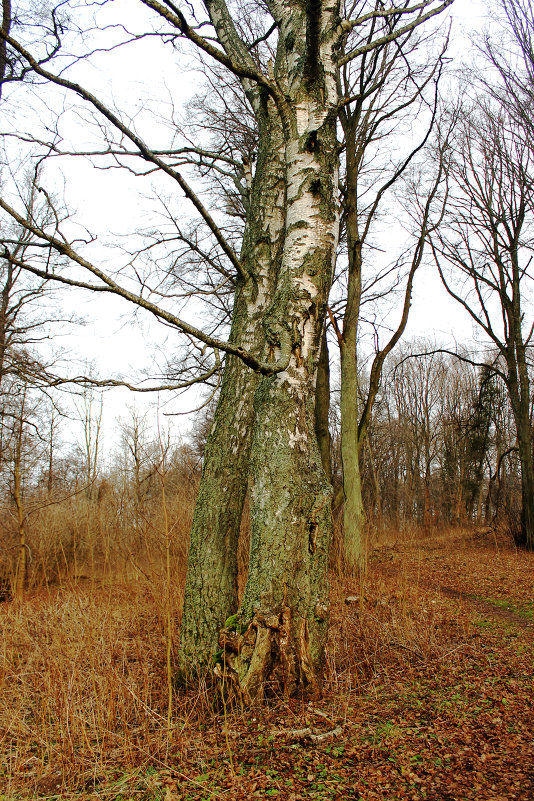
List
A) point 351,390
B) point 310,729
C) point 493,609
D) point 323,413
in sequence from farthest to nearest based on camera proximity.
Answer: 1. point 323,413
2. point 351,390
3. point 493,609
4. point 310,729

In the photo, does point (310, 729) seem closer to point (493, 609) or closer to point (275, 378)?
point (275, 378)

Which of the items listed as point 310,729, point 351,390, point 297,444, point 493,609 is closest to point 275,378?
point 297,444

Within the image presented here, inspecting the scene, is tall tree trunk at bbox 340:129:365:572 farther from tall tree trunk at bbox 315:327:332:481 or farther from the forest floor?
the forest floor

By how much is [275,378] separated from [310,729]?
5.69 feet

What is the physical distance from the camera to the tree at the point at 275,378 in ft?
7.85

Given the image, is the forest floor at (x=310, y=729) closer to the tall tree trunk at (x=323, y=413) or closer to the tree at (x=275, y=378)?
the tree at (x=275, y=378)

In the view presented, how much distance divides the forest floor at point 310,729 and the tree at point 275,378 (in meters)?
0.28

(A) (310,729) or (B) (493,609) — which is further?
(B) (493,609)

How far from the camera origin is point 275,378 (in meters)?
2.75

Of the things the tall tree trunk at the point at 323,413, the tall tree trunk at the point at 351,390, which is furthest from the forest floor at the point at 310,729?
the tall tree trunk at the point at 323,413

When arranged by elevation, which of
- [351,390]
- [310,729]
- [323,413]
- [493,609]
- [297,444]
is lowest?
[493,609]

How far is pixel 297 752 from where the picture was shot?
1989 millimetres

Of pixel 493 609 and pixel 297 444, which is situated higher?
pixel 297 444

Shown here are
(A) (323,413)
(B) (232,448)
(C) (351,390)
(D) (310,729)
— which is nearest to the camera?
(D) (310,729)
